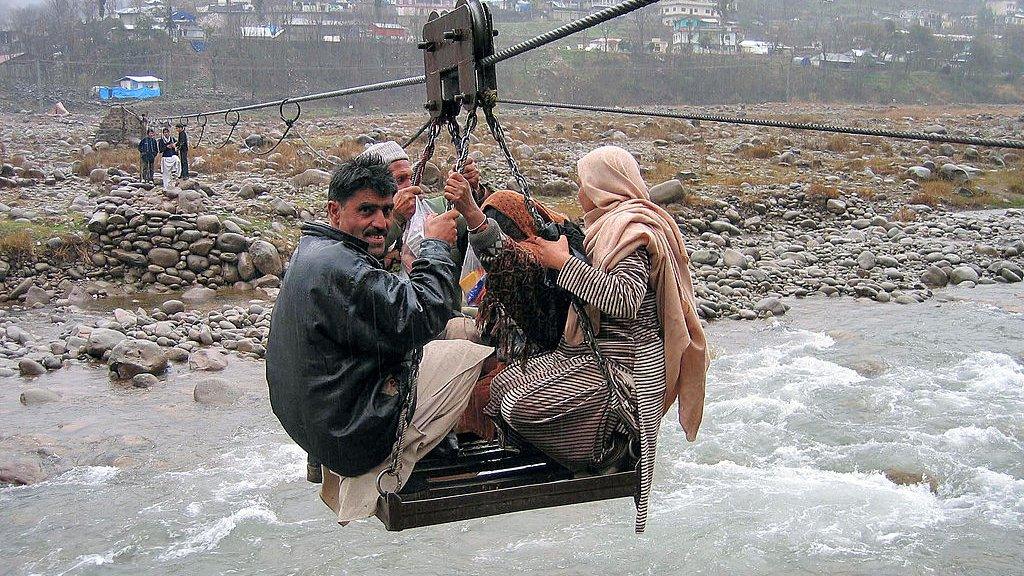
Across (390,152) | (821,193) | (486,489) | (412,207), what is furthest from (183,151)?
(486,489)

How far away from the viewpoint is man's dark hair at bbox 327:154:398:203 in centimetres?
294

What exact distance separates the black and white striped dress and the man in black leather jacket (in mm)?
387

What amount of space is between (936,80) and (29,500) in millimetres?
57367

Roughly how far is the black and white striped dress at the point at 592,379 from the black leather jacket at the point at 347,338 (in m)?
0.43

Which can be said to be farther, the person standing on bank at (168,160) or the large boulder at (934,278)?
the person standing on bank at (168,160)

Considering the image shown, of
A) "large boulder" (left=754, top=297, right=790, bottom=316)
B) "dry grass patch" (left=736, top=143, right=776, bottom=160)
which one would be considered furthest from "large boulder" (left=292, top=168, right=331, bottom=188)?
"dry grass patch" (left=736, top=143, right=776, bottom=160)

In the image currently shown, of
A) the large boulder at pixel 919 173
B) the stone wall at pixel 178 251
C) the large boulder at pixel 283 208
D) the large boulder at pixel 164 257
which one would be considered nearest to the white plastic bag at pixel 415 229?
the stone wall at pixel 178 251

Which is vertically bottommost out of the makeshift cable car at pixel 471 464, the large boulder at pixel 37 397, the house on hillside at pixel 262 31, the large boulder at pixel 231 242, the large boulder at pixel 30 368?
the large boulder at pixel 37 397

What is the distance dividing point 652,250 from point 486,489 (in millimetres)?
946

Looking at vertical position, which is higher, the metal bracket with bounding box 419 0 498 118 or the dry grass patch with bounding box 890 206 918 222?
the metal bracket with bounding box 419 0 498 118

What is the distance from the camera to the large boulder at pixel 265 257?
41.1 feet

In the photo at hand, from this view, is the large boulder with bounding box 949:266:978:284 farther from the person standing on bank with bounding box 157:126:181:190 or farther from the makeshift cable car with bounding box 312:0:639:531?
the makeshift cable car with bounding box 312:0:639:531

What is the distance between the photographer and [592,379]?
3.26 metres

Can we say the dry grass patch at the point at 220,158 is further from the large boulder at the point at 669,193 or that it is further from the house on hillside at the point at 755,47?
the house on hillside at the point at 755,47
